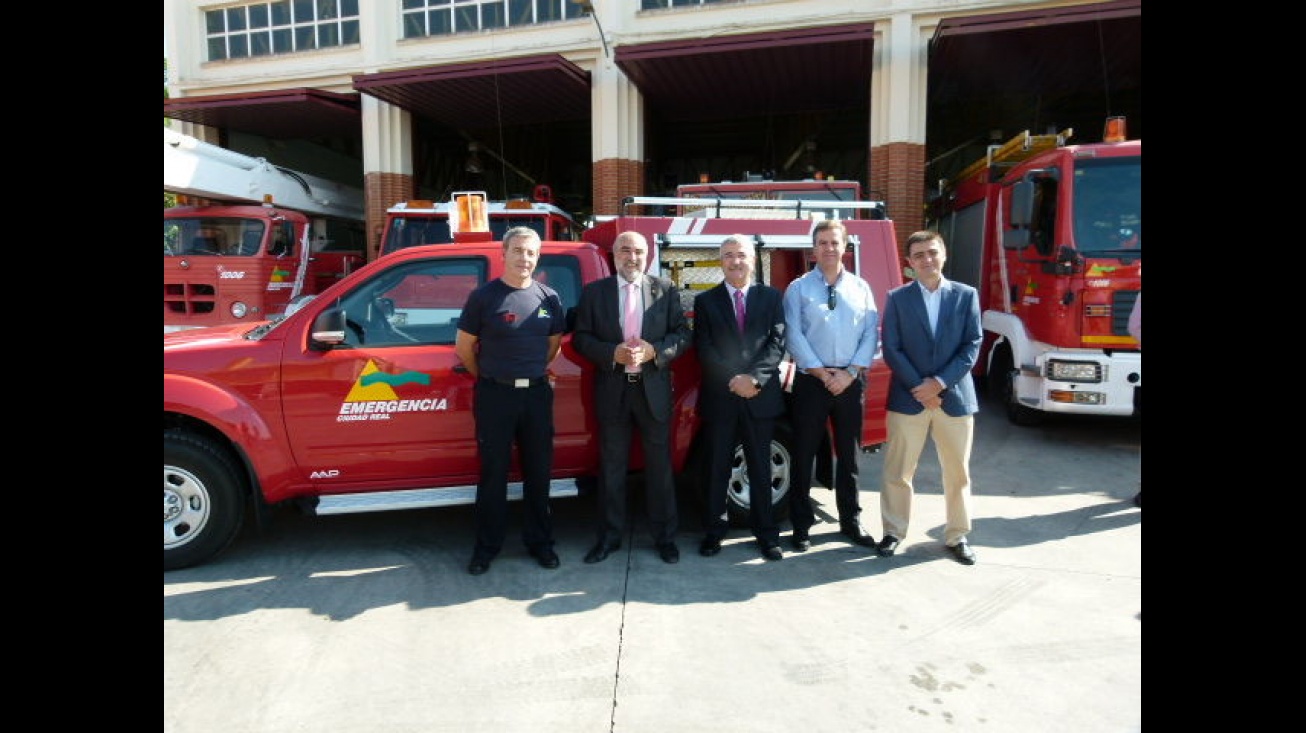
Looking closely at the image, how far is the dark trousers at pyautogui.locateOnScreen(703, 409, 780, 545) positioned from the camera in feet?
13.2

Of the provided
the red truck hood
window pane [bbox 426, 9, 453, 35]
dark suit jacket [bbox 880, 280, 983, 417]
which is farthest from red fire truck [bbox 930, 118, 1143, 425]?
window pane [bbox 426, 9, 453, 35]

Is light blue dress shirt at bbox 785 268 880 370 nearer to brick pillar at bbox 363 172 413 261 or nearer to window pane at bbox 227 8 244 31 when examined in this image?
brick pillar at bbox 363 172 413 261

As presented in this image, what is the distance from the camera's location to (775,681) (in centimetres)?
281

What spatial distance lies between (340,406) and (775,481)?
259 centimetres

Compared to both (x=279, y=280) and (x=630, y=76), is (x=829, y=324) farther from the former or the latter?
(x=630, y=76)

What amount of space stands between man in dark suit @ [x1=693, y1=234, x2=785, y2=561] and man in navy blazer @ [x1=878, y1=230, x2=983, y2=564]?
0.67 meters

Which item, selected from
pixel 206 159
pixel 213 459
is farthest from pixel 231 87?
pixel 213 459

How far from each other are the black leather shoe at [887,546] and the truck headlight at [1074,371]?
10.1ft

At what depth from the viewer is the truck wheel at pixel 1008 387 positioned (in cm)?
712

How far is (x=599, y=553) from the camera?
4.00 metres

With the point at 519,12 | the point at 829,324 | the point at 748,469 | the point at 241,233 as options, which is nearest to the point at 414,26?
the point at 519,12
